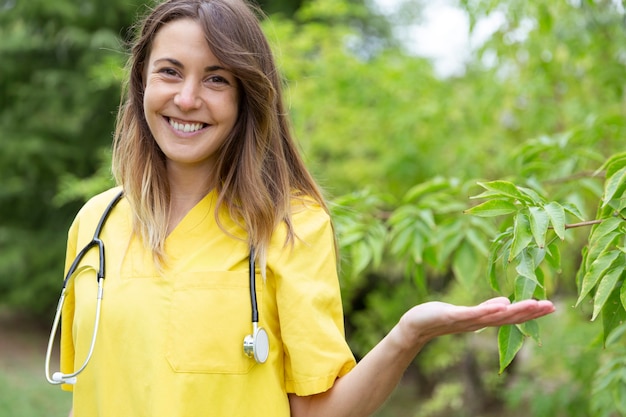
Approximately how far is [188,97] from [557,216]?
2.47 feet

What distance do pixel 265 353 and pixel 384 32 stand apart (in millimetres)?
8901

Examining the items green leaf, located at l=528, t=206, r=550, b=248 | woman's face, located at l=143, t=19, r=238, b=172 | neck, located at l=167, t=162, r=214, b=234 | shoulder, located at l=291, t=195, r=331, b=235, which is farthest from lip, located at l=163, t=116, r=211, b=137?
green leaf, located at l=528, t=206, r=550, b=248

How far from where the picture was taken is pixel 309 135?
5449 millimetres

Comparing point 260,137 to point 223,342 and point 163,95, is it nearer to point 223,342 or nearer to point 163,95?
point 163,95

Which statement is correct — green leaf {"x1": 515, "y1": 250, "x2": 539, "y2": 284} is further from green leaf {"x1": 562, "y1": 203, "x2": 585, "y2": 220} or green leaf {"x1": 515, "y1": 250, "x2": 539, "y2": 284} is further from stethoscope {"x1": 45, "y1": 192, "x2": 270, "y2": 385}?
stethoscope {"x1": 45, "y1": 192, "x2": 270, "y2": 385}

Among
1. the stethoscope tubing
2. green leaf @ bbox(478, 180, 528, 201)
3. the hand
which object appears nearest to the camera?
the hand

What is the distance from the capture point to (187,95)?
1.63m

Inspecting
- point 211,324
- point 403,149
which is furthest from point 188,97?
point 403,149

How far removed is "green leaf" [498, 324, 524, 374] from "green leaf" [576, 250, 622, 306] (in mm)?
136

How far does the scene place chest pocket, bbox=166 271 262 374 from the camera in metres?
1.54

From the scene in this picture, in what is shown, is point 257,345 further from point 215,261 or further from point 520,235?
point 520,235

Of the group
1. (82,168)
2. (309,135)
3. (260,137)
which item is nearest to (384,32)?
(82,168)

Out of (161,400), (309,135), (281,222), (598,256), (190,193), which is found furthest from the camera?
(309,135)

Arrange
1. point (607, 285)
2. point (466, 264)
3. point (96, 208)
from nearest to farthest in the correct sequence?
point (607, 285), point (96, 208), point (466, 264)
